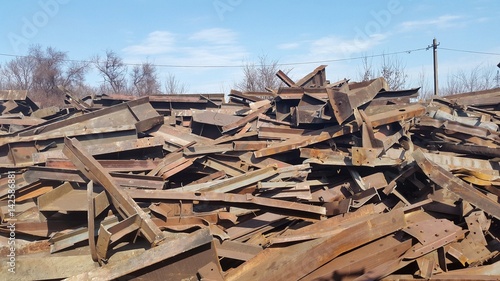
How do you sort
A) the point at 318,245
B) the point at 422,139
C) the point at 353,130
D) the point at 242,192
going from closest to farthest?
the point at 318,245 → the point at 242,192 → the point at 353,130 → the point at 422,139

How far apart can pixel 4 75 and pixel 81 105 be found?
28.0 meters

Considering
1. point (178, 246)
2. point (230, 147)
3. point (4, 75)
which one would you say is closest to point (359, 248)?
point (178, 246)

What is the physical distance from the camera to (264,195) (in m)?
4.06

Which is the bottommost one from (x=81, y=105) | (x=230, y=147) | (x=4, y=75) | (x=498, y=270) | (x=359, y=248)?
(x=498, y=270)

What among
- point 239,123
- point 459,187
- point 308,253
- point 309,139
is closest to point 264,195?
point 308,253

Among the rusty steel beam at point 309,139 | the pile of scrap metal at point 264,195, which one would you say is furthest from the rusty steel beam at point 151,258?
the rusty steel beam at point 309,139

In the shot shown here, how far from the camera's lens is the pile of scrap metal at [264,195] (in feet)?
10.0

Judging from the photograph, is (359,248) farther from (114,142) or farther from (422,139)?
(114,142)

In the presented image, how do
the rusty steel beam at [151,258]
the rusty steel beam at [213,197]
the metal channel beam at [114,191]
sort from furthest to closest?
1. the rusty steel beam at [213,197]
2. the metal channel beam at [114,191]
3. the rusty steel beam at [151,258]

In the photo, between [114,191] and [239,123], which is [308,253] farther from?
[239,123]

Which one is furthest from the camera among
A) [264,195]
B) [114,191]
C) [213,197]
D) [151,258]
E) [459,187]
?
[264,195]

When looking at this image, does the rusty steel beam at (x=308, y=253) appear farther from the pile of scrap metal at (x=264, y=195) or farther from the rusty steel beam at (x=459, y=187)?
the rusty steel beam at (x=459, y=187)

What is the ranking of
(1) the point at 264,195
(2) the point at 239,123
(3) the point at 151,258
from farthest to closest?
(2) the point at 239,123 < (1) the point at 264,195 < (3) the point at 151,258

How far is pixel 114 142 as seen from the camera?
500cm
